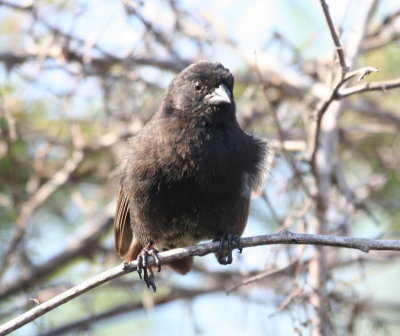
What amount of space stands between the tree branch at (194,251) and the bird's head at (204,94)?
1.01 meters

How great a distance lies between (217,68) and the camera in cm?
436

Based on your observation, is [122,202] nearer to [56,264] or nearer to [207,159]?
[207,159]

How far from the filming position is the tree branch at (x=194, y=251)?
9.61ft

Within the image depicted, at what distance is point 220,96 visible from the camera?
4234mm

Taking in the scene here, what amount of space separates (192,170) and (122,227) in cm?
79

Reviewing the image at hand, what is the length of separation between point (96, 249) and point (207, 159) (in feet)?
6.42

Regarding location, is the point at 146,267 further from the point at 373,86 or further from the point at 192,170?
the point at 373,86

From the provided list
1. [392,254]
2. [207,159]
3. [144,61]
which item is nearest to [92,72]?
[144,61]

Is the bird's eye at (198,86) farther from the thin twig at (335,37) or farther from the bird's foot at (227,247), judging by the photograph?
the thin twig at (335,37)

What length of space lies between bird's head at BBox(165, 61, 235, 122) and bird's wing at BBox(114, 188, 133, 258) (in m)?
0.62

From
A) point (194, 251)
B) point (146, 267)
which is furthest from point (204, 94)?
point (194, 251)

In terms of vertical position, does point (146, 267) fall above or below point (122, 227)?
below

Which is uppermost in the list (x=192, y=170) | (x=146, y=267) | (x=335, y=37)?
(x=335, y=37)

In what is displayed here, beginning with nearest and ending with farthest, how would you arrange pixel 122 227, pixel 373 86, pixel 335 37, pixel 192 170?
pixel 335 37, pixel 373 86, pixel 192 170, pixel 122 227
